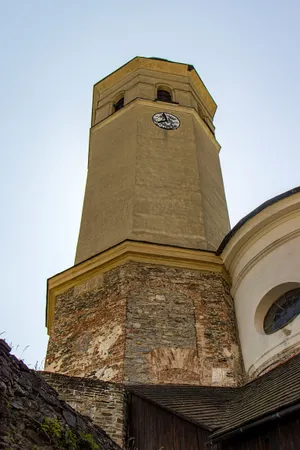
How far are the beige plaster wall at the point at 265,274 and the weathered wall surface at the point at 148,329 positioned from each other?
384mm

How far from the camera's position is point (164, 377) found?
965 centimetres

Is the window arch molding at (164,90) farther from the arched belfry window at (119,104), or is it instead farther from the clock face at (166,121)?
the clock face at (166,121)

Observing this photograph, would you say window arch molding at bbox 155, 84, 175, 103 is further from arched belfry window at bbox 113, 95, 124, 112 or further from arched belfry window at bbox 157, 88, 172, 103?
arched belfry window at bbox 113, 95, 124, 112

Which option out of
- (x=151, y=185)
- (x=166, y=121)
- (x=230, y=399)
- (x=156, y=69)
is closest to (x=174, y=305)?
(x=230, y=399)

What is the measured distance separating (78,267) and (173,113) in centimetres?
708

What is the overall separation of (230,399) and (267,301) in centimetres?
250

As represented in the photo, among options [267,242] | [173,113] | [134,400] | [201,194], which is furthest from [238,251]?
[173,113]

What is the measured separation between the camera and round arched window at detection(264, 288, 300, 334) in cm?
986

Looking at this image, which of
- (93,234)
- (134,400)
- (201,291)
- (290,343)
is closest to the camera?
(134,400)

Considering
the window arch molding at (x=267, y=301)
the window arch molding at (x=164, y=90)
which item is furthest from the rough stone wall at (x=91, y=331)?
the window arch molding at (x=164, y=90)

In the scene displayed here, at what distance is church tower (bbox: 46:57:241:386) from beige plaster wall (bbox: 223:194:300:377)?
0.39m

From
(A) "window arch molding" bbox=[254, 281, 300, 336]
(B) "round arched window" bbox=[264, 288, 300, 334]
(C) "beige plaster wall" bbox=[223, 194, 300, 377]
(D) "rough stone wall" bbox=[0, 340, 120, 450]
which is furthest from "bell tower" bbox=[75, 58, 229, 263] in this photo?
(D) "rough stone wall" bbox=[0, 340, 120, 450]

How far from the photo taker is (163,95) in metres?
18.6

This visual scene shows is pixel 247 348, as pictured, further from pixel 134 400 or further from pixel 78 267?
pixel 78 267
